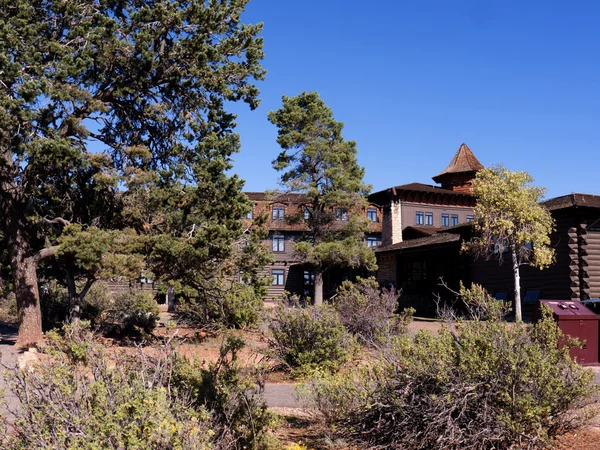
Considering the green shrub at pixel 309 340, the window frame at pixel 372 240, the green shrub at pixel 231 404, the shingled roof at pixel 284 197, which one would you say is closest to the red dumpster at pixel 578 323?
the green shrub at pixel 309 340

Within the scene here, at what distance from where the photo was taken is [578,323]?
11.7 metres

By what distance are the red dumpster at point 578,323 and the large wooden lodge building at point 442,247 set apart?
16.9 feet

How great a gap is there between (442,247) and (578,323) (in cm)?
2059

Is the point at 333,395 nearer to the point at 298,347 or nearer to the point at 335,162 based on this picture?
the point at 298,347

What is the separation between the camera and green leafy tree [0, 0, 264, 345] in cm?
1606

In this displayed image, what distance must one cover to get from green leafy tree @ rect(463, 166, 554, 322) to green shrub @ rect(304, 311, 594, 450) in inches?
707

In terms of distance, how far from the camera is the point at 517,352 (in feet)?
17.5

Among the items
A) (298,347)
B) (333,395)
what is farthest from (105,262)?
(333,395)

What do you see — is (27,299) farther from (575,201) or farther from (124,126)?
(575,201)

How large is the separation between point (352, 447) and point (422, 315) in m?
29.6

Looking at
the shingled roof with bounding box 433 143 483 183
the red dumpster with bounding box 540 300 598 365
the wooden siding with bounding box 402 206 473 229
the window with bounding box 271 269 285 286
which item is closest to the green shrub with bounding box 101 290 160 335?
the red dumpster with bounding box 540 300 598 365

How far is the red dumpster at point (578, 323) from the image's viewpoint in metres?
11.6

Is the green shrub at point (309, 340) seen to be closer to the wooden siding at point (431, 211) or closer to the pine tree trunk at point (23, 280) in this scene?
the pine tree trunk at point (23, 280)

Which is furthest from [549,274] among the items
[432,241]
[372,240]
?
[372,240]
